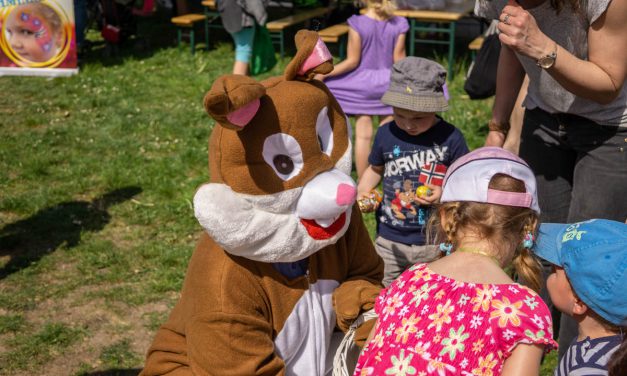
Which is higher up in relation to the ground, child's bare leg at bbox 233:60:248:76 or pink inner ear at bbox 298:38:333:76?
pink inner ear at bbox 298:38:333:76

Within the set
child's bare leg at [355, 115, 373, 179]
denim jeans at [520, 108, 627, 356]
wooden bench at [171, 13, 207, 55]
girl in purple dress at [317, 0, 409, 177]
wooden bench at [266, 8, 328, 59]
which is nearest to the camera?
denim jeans at [520, 108, 627, 356]

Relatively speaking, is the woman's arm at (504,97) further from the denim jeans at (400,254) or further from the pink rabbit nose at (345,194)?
the pink rabbit nose at (345,194)

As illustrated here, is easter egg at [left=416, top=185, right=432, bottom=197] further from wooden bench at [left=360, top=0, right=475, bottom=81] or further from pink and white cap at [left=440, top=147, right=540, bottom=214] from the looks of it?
wooden bench at [left=360, top=0, right=475, bottom=81]

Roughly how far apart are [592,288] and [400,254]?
1.50 meters

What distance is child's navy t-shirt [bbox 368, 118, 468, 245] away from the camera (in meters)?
3.39

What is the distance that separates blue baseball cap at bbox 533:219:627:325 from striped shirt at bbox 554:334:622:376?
70mm

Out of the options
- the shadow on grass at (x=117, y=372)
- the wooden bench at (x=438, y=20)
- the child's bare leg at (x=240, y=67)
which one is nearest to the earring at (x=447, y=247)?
the shadow on grass at (x=117, y=372)

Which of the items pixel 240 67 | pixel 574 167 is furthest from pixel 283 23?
pixel 574 167

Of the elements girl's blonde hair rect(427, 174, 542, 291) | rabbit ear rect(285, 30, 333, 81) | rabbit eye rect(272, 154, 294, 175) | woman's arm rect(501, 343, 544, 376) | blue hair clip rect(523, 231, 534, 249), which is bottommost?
woman's arm rect(501, 343, 544, 376)

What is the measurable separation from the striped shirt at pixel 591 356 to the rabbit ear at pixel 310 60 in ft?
3.57

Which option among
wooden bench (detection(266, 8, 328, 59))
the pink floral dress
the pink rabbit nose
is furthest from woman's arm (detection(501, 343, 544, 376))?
wooden bench (detection(266, 8, 328, 59))

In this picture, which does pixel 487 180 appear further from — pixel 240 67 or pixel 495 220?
pixel 240 67

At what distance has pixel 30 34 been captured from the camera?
8.05 metres

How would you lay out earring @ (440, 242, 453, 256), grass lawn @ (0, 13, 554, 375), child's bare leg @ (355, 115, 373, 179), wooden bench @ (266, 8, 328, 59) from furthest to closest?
wooden bench @ (266, 8, 328, 59), child's bare leg @ (355, 115, 373, 179), grass lawn @ (0, 13, 554, 375), earring @ (440, 242, 453, 256)
